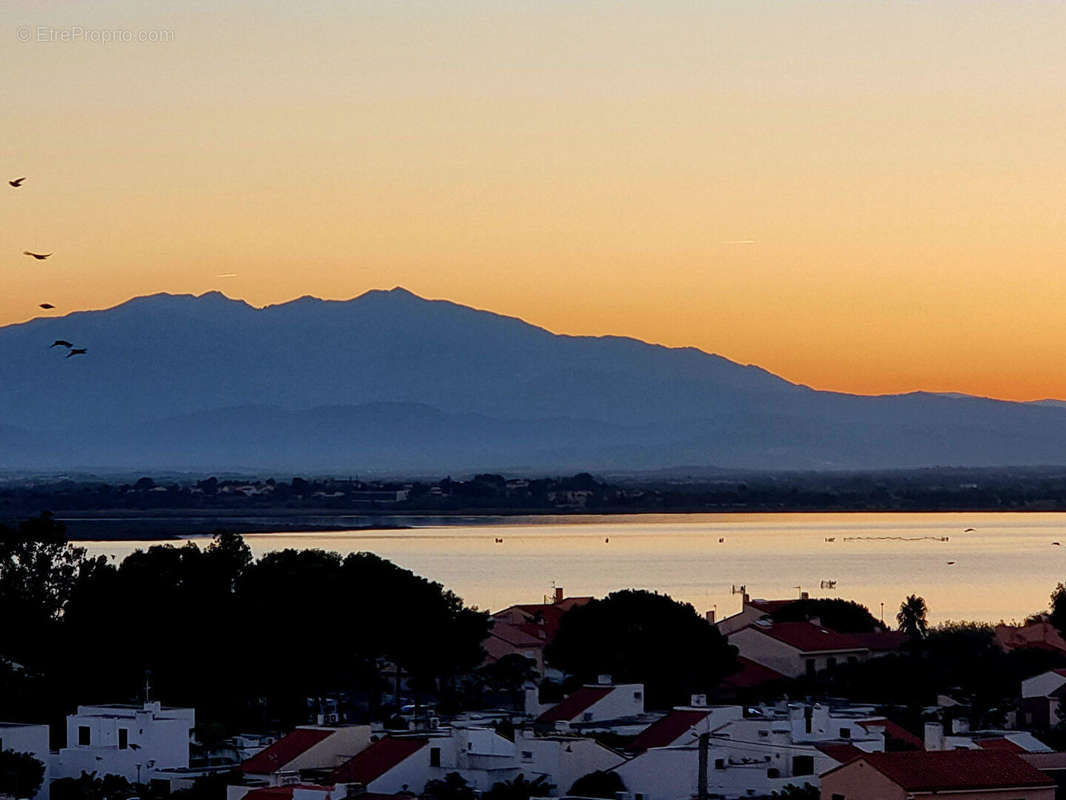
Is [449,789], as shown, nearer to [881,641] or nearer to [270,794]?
[270,794]

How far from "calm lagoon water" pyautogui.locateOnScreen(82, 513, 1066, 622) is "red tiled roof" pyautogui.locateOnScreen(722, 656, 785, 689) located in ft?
71.7

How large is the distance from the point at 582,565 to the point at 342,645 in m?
61.9

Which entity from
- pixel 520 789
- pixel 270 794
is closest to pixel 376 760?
pixel 520 789

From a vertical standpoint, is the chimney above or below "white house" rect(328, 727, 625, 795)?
above

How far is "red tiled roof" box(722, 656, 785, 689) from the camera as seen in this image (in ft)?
149

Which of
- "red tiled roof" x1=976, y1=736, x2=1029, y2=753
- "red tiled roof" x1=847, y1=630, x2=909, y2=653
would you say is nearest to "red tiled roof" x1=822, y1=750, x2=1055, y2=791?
"red tiled roof" x1=976, y1=736, x2=1029, y2=753

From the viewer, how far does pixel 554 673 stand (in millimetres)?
49625

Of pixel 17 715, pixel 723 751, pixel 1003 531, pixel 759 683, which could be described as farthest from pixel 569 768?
pixel 1003 531

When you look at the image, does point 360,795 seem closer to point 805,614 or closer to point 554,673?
point 554,673

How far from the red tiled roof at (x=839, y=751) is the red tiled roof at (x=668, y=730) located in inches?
93.0

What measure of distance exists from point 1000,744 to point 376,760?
26.3 ft

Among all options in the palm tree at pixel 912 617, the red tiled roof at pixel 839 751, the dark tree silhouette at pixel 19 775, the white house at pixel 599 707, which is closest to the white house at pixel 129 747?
the dark tree silhouette at pixel 19 775

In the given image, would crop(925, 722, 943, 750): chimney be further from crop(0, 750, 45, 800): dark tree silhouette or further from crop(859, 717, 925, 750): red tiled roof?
crop(0, 750, 45, 800): dark tree silhouette

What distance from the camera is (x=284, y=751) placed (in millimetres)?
28938
